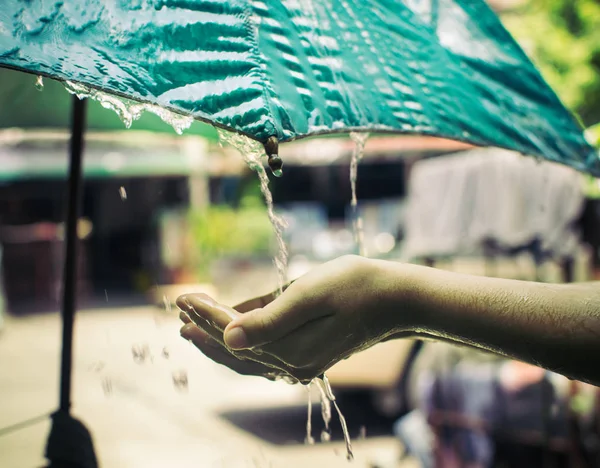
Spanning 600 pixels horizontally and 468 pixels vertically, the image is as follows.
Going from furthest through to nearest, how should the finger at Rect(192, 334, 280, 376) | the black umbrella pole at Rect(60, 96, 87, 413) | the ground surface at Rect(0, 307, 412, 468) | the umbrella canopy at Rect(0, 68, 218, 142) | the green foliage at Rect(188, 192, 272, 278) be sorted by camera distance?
the green foliage at Rect(188, 192, 272, 278), the umbrella canopy at Rect(0, 68, 218, 142), the black umbrella pole at Rect(60, 96, 87, 413), the ground surface at Rect(0, 307, 412, 468), the finger at Rect(192, 334, 280, 376)

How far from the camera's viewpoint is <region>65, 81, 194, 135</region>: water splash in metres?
1.01

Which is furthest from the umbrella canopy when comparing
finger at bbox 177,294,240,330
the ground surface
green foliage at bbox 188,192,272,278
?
green foliage at bbox 188,192,272,278

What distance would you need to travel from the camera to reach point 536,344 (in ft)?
3.39

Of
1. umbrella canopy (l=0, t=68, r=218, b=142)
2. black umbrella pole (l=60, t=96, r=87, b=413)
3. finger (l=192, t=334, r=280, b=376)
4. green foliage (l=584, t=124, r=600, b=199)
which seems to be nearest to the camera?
finger (l=192, t=334, r=280, b=376)

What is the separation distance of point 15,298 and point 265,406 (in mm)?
8757

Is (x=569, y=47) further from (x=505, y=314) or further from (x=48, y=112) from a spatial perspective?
(x=505, y=314)

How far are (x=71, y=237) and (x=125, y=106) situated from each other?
116cm

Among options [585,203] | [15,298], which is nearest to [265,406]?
[585,203]

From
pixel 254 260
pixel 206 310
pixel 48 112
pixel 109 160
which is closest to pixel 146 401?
→ pixel 48 112

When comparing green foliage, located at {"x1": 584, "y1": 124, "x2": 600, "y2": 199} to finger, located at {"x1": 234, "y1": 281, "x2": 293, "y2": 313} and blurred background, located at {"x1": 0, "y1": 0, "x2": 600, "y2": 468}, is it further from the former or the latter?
finger, located at {"x1": 234, "y1": 281, "x2": 293, "y2": 313}

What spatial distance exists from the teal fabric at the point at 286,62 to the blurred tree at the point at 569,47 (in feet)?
36.7

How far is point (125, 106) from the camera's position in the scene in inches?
43.1

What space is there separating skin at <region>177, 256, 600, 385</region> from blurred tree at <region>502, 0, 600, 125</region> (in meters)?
11.8

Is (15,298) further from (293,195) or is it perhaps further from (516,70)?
(516,70)
